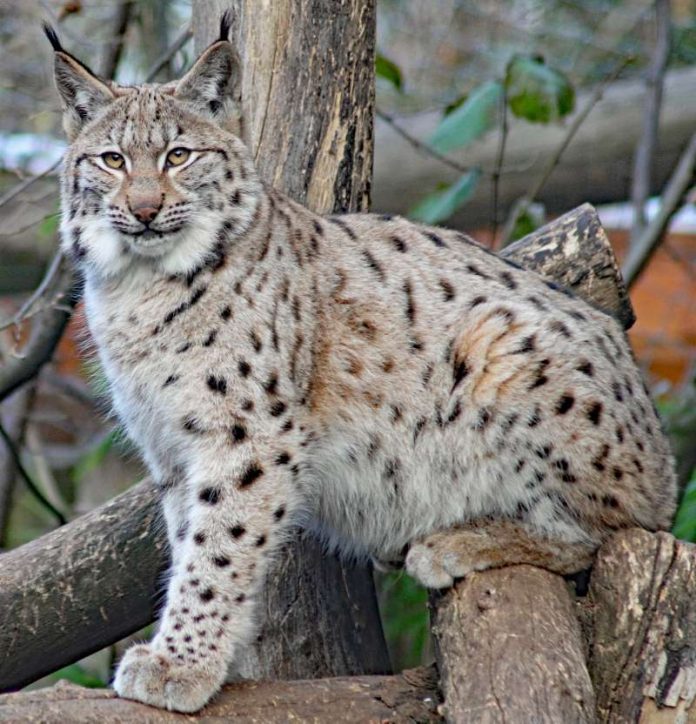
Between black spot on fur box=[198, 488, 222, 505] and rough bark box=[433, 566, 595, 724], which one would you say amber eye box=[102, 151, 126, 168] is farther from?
rough bark box=[433, 566, 595, 724]

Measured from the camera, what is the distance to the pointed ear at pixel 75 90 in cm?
463

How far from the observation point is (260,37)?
18.2 ft

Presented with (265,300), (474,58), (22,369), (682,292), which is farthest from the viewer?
(682,292)

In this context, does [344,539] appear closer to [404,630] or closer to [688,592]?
[688,592]

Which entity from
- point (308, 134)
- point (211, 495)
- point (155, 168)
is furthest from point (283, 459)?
point (308, 134)

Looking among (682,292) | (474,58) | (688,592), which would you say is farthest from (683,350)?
(688,592)

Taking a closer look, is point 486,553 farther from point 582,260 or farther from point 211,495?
point 582,260

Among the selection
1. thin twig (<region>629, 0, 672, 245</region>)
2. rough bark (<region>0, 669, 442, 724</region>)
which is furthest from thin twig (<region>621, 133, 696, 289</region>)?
rough bark (<region>0, 669, 442, 724</region>)

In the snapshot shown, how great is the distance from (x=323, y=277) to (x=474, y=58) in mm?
5798

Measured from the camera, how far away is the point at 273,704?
4.13m

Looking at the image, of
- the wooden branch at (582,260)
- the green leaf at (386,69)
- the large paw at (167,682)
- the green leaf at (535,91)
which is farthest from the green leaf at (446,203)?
the large paw at (167,682)

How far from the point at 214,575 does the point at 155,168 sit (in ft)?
4.54

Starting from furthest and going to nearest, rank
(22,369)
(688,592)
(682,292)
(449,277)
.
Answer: (682,292), (22,369), (449,277), (688,592)

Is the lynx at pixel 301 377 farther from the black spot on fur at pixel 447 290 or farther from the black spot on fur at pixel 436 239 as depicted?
the black spot on fur at pixel 436 239
